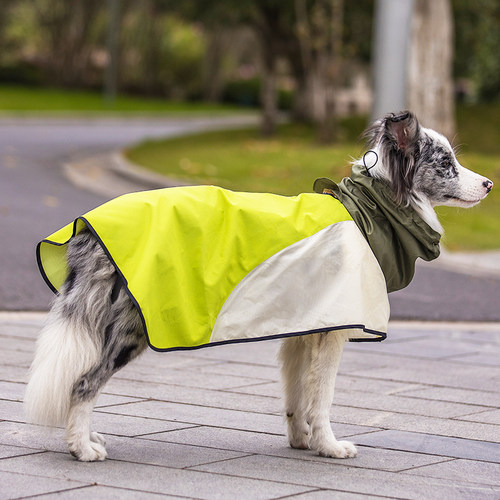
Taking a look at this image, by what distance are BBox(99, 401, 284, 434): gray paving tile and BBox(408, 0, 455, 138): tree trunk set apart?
42.7ft

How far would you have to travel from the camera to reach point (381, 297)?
4363mm

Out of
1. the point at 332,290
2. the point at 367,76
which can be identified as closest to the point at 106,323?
the point at 332,290

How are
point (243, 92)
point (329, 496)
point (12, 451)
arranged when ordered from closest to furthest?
point (329, 496)
point (12, 451)
point (243, 92)

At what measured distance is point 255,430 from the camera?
4844mm

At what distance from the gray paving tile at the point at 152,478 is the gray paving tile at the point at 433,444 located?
90 cm

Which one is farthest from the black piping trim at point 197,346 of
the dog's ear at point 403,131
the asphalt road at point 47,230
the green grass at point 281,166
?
the green grass at point 281,166

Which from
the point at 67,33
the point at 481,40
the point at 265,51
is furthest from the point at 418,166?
the point at 67,33

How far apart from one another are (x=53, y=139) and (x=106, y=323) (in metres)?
20.2

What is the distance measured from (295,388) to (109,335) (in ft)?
3.57

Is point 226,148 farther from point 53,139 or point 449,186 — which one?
point 449,186

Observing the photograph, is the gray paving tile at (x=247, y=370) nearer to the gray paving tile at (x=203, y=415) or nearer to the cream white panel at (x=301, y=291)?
the gray paving tile at (x=203, y=415)

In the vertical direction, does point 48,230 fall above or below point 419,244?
below

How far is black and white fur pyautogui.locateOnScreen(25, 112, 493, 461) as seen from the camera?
13.3 feet

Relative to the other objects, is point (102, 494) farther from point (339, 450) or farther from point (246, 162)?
point (246, 162)
